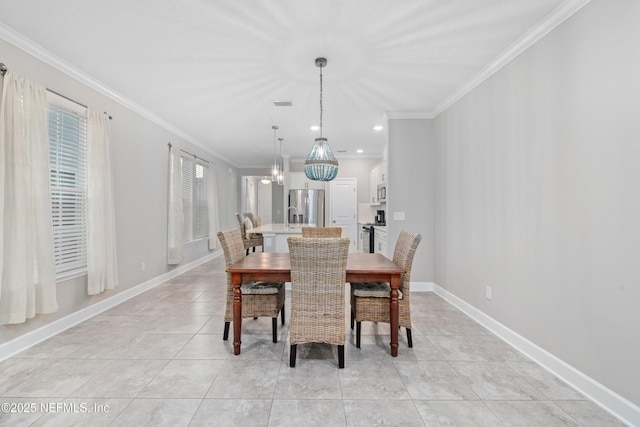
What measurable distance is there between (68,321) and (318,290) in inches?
104

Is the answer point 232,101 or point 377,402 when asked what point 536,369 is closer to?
point 377,402

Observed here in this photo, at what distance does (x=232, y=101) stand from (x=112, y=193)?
1.83 metres

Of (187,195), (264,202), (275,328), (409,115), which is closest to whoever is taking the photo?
(275,328)

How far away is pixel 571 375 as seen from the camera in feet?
6.39

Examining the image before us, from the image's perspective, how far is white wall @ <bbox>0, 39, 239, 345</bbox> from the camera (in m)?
2.56

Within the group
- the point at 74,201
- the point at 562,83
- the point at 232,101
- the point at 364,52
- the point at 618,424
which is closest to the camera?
the point at 618,424

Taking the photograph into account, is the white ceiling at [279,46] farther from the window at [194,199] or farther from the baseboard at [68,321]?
the baseboard at [68,321]

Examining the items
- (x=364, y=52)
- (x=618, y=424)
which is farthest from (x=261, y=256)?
(x=618, y=424)

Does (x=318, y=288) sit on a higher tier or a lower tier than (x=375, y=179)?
lower

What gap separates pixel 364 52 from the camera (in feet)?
8.41

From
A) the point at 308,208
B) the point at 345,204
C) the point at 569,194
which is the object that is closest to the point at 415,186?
the point at 569,194

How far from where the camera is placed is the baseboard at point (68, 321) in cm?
232

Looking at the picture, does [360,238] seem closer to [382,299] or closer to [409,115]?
[409,115]

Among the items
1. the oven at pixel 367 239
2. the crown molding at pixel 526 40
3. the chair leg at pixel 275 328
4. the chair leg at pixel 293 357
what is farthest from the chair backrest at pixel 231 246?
the oven at pixel 367 239
